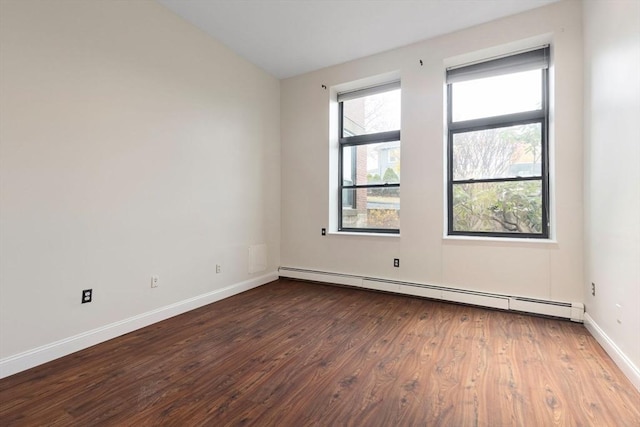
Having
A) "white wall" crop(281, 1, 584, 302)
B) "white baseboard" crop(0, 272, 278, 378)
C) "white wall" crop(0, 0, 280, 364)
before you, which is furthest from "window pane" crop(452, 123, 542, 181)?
"white baseboard" crop(0, 272, 278, 378)

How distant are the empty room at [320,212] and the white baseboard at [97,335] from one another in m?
0.02

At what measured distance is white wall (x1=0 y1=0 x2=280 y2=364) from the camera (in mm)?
2020

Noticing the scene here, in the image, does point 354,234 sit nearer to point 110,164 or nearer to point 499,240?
point 499,240

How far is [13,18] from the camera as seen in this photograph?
6.49 feet

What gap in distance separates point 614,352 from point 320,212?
10.6 ft

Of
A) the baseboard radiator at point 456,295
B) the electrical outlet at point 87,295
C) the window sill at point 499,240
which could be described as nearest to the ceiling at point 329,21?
the window sill at point 499,240

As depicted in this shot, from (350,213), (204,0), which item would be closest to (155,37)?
(204,0)

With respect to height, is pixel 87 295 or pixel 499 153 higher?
pixel 499 153

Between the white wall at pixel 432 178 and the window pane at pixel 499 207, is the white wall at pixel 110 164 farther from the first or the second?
the window pane at pixel 499 207

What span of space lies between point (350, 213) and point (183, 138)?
244 centimetres

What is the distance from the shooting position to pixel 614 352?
6.79 feet

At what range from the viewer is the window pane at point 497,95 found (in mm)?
3246

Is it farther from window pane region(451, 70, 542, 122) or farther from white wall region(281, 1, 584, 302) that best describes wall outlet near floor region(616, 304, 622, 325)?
window pane region(451, 70, 542, 122)

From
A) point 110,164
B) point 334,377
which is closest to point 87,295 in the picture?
point 110,164
